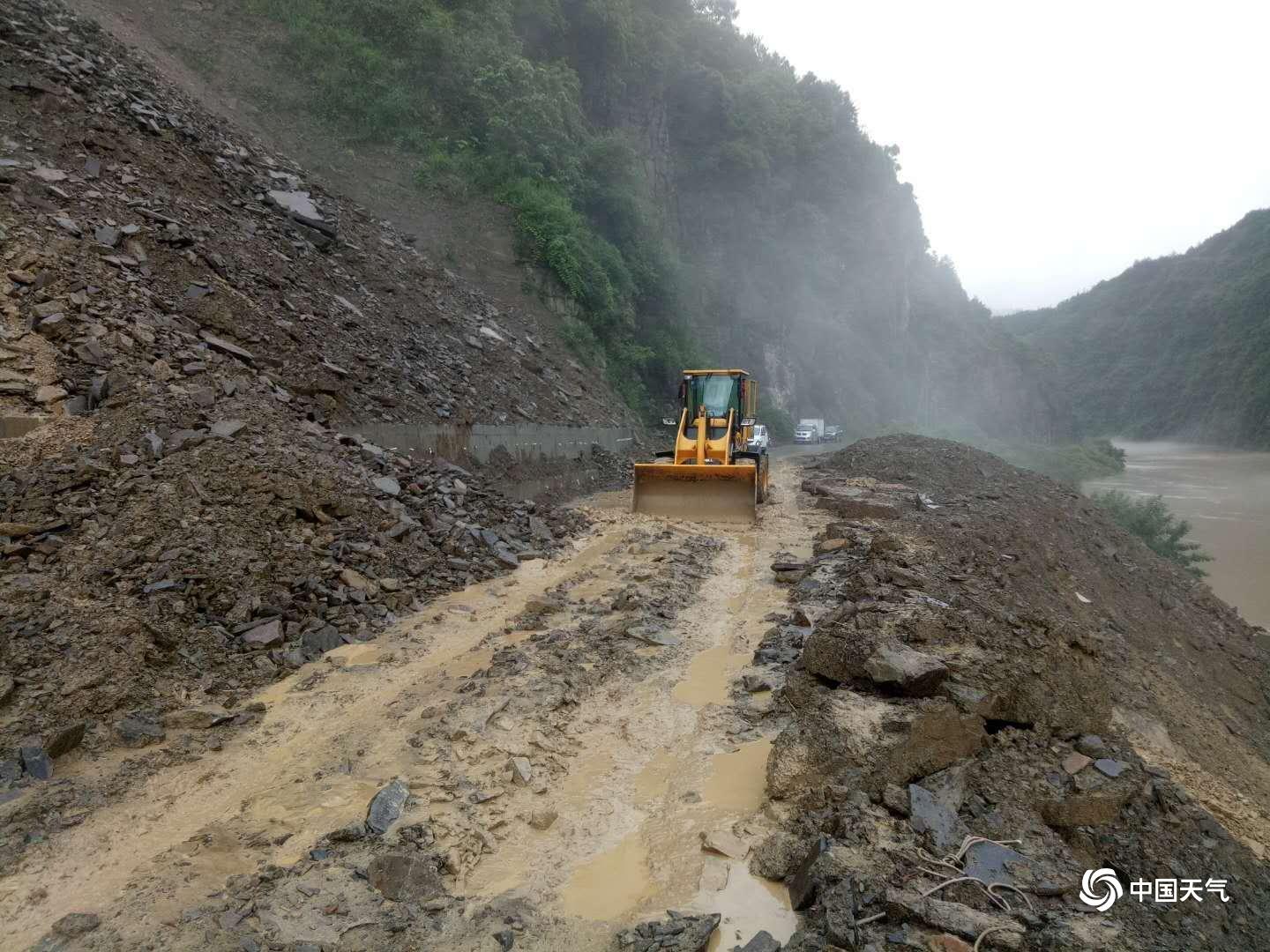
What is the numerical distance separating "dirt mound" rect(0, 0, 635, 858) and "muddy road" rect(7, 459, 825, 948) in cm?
50

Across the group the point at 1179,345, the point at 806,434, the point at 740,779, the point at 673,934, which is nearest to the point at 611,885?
the point at 673,934

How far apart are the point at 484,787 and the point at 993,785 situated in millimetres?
2958

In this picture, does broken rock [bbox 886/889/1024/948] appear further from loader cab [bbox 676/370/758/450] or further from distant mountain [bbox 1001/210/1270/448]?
distant mountain [bbox 1001/210/1270/448]

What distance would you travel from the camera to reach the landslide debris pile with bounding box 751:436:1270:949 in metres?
3.17

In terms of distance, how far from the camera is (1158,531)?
18453 mm

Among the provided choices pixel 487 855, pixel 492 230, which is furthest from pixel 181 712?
pixel 492 230

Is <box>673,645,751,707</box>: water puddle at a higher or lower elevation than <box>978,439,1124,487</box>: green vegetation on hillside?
lower

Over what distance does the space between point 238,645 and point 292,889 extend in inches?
127

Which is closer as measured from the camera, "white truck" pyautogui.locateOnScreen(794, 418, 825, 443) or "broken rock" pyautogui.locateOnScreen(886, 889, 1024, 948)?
"broken rock" pyautogui.locateOnScreen(886, 889, 1024, 948)

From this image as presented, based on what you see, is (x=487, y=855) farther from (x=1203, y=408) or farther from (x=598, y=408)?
(x=1203, y=408)

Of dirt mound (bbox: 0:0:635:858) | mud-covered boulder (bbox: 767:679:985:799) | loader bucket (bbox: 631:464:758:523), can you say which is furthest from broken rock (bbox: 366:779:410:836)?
loader bucket (bbox: 631:464:758:523)

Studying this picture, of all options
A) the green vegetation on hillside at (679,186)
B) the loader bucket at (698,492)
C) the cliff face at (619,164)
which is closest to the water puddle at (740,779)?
the loader bucket at (698,492)

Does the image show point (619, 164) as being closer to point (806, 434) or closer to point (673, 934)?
point (806, 434)

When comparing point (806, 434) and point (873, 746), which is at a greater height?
point (806, 434)
